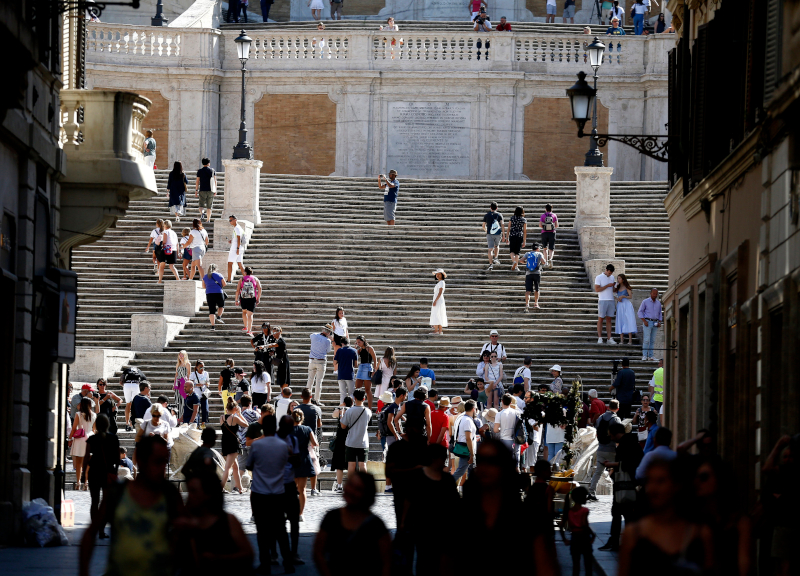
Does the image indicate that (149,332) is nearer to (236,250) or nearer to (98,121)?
(236,250)

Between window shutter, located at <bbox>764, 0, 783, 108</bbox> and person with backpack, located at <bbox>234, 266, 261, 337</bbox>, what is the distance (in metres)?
15.1

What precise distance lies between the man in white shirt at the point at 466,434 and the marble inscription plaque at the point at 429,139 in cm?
2280

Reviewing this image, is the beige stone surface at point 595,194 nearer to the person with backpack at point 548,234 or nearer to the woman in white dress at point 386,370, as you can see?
the person with backpack at point 548,234

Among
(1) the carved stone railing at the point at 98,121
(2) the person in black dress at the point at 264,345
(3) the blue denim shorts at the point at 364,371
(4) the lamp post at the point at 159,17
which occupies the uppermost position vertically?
(4) the lamp post at the point at 159,17

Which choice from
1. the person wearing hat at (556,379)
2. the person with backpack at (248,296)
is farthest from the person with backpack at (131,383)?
the person wearing hat at (556,379)

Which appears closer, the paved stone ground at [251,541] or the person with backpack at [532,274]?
the paved stone ground at [251,541]

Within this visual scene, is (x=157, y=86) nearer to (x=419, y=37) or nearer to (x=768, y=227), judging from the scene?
(x=419, y=37)

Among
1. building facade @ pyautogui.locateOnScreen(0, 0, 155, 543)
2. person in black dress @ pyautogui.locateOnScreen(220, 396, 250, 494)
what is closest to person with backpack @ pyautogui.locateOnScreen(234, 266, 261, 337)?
person in black dress @ pyautogui.locateOnScreen(220, 396, 250, 494)

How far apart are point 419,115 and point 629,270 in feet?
42.6

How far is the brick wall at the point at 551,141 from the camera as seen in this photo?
41.8 metres

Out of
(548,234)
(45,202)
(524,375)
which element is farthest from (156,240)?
(45,202)

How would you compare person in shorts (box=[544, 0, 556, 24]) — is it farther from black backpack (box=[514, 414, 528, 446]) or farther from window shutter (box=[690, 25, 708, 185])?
window shutter (box=[690, 25, 708, 185])

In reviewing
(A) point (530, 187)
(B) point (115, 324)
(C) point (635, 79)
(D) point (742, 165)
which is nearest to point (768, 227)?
(D) point (742, 165)

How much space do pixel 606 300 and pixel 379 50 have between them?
16.1 meters
